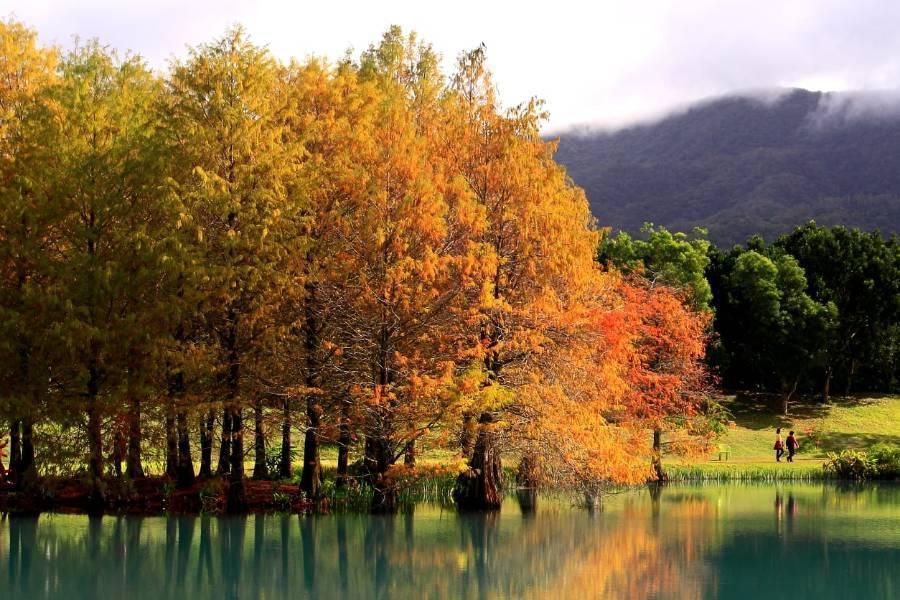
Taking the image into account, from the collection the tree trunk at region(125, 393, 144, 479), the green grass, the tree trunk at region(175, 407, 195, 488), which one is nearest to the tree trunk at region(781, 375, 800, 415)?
the green grass

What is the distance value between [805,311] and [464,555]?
50.9 m

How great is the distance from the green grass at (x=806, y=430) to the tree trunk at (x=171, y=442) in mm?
23394

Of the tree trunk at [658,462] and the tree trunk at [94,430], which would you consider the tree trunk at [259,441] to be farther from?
the tree trunk at [658,462]

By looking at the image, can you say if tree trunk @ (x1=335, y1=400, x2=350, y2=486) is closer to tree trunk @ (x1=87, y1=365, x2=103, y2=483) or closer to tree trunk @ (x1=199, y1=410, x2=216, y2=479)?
tree trunk @ (x1=199, y1=410, x2=216, y2=479)

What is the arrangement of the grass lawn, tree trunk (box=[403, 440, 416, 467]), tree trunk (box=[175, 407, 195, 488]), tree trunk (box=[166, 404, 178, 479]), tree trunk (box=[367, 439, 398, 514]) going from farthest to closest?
the grass lawn
tree trunk (box=[175, 407, 195, 488])
tree trunk (box=[367, 439, 398, 514])
tree trunk (box=[403, 440, 416, 467])
tree trunk (box=[166, 404, 178, 479])

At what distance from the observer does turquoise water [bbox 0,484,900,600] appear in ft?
62.6

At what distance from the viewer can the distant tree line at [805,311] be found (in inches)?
2657

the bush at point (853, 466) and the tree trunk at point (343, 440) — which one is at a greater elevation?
the tree trunk at point (343, 440)

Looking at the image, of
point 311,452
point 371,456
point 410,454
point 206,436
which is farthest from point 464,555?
point 206,436

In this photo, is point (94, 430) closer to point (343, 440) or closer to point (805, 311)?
point (343, 440)

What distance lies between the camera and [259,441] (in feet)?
106

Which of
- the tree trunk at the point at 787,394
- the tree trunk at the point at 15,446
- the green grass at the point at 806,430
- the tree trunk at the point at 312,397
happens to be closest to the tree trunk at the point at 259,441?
the tree trunk at the point at 312,397

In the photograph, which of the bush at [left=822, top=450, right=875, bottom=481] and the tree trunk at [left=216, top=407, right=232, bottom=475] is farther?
the bush at [left=822, top=450, right=875, bottom=481]

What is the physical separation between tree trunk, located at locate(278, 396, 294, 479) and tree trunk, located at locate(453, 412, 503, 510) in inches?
229
